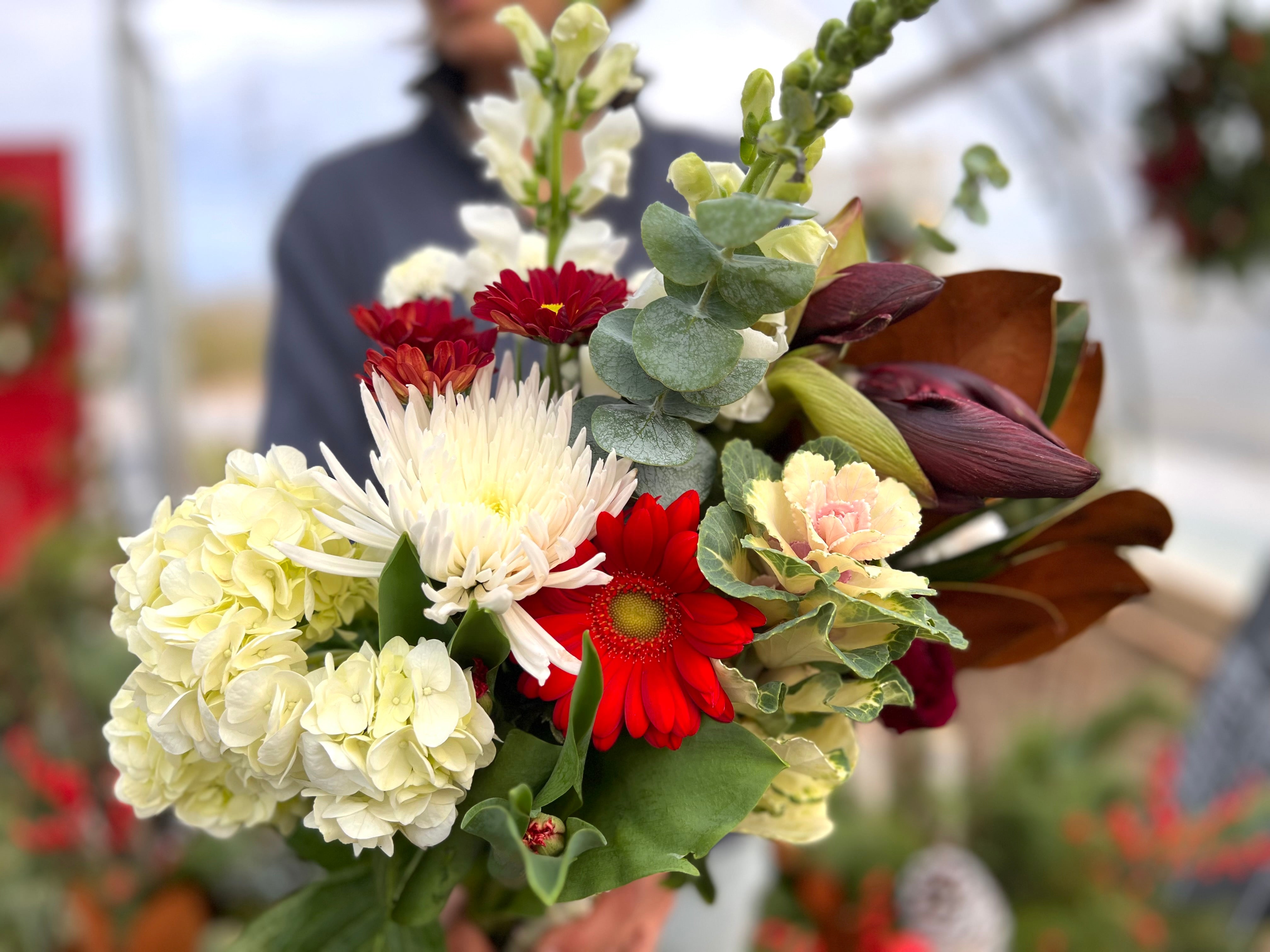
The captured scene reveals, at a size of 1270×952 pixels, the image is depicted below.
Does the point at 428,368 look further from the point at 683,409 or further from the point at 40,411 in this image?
the point at 40,411

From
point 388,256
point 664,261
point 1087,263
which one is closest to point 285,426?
point 388,256

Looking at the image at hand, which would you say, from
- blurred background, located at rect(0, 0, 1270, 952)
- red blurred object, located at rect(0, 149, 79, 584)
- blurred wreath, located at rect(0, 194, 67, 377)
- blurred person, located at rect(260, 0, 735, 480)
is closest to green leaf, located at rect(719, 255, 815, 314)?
blurred person, located at rect(260, 0, 735, 480)

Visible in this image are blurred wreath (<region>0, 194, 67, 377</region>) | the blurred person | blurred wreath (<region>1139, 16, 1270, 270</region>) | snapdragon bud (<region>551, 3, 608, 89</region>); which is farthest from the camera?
blurred wreath (<region>0, 194, 67, 377</region>)

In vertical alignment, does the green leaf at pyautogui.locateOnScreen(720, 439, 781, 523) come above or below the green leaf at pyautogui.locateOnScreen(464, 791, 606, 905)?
above

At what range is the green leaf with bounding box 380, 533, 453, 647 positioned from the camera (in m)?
0.26

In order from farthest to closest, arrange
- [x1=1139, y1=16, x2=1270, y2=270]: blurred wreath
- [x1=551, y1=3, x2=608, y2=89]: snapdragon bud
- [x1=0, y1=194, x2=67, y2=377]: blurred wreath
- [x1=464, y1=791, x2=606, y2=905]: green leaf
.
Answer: [x1=0, y1=194, x2=67, y2=377]: blurred wreath → [x1=1139, y1=16, x2=1270, y2=270]: blurred wreath → [x1=551, y1=3, x2=608, y2=89]: snapdragon bud → [x1=464, y1=791, x2=606, y2=905]: green leaf

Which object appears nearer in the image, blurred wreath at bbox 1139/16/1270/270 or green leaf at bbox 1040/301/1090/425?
green leaf at bbox 1040/301/1090/425

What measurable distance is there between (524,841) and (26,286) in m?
2.14

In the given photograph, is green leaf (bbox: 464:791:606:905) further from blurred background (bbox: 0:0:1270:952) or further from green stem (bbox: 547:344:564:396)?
blurred background (bbox: 0:0:1270:952)

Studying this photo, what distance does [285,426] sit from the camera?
66cm

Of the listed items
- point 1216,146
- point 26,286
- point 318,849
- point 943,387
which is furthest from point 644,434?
point 26,286

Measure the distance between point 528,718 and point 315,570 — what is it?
0.29ft

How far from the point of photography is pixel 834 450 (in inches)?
11.5

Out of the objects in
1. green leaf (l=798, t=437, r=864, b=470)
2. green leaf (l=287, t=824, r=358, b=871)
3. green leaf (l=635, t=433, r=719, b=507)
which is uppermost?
green leaf (l=798, t=437, r=864, b=470)
